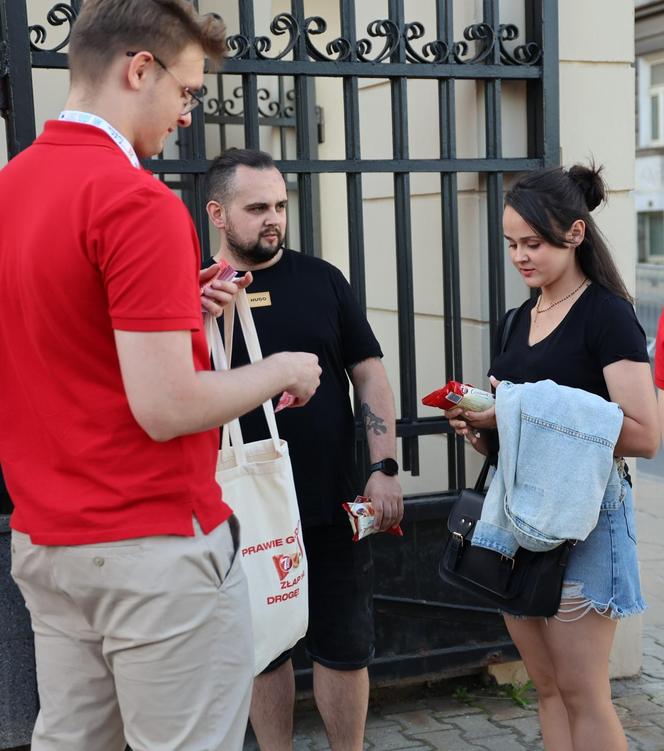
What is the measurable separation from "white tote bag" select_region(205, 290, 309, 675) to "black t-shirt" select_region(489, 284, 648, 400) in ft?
2.46

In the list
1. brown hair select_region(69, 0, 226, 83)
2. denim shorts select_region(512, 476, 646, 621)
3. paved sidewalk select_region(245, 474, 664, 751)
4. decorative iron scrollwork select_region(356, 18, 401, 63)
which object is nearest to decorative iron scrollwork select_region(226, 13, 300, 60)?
decorative iron scrollwork select_region(356, 18, 401, 63)

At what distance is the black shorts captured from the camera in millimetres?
3297

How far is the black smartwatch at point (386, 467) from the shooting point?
332 centimetres

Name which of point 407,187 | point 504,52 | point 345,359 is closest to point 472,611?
point 345,359

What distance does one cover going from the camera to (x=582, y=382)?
2812mm

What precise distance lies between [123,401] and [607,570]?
58.0 inches

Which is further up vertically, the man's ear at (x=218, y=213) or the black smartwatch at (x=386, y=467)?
the man's ear at (x=218, y=213)

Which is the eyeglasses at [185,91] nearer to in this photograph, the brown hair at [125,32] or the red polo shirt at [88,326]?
the brown hair at [125,32]

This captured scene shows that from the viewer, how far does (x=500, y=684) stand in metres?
4.23

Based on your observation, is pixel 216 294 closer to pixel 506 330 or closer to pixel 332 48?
pixel 506 330

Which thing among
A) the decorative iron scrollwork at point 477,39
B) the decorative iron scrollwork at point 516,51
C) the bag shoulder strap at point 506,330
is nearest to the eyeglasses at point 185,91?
the bag shoulder strap at point 506,330

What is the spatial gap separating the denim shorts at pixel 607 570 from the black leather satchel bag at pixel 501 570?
1.6 inches

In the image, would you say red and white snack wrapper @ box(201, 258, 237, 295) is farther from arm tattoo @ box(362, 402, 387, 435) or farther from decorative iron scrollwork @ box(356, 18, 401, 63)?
decorative iron scrollwork @ box(356, 18, 401, 63)

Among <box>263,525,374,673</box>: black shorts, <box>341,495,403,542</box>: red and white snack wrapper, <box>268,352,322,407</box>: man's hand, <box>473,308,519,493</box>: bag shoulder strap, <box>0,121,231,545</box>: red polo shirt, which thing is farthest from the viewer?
<box>263,525,374,673</box>: black shorts
